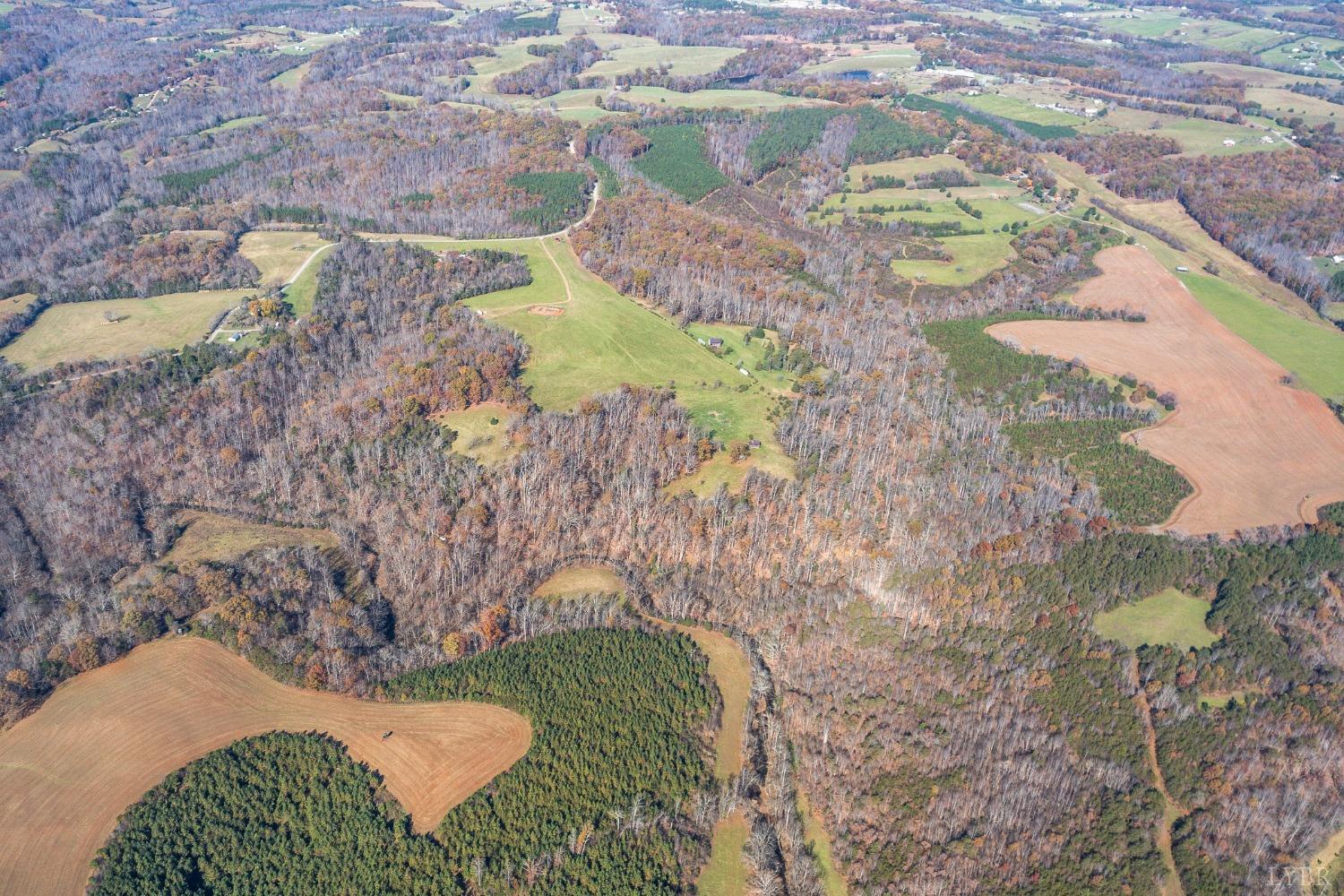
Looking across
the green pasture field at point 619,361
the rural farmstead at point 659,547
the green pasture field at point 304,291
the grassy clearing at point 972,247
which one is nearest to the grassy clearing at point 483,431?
the rural farmstead at point 659,547

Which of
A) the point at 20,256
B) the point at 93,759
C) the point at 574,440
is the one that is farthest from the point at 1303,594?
the point at 20,256

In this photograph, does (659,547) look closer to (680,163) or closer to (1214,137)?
(680,163)

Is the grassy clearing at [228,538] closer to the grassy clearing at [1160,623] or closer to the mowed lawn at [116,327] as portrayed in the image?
the mowed lawn at [116,327]

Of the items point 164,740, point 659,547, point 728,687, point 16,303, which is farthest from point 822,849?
point 16,303

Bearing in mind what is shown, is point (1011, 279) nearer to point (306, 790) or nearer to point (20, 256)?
point (306, 790)

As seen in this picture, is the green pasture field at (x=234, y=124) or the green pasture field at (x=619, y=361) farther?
the green pasture field at (x=234, y=124)

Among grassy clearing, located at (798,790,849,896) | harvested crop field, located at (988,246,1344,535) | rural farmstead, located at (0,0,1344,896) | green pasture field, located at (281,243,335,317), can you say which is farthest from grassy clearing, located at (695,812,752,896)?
green pasture field, located at (281,243,335,317)
